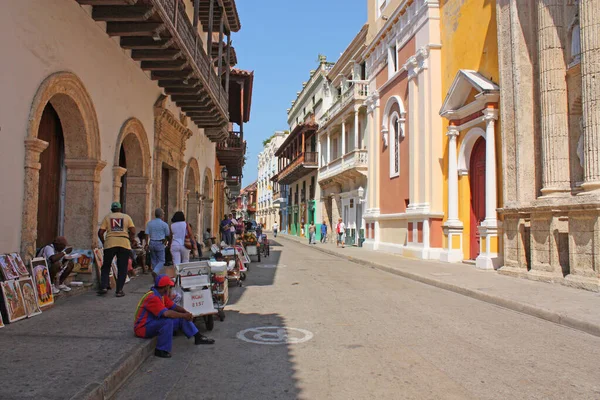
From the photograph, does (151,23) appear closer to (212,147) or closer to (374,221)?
(212,147)

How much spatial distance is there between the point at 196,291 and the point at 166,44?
17.3ft

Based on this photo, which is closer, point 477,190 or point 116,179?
point 116,179

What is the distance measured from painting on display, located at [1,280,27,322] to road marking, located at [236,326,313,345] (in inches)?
107

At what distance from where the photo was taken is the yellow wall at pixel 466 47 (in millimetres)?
13953

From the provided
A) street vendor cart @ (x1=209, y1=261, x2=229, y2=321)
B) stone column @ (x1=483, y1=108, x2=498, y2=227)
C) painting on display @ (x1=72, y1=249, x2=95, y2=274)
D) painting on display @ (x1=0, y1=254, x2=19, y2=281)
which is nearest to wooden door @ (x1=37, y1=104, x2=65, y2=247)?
painting on display @ (x1=72, y1=249, x2=95, y2=274)

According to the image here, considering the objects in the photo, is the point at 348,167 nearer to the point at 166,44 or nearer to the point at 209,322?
the point at 166,44

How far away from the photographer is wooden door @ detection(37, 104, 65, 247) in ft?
26.3

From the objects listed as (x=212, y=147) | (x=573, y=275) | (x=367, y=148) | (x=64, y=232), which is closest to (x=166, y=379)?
(x=64, y=232)

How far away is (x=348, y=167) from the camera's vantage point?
90.8 ft

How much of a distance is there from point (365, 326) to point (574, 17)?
29.5 feet

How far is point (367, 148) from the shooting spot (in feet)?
84.5

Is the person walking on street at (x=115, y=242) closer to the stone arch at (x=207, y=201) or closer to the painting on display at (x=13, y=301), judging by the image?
the painting on display at (x=13, y=301)

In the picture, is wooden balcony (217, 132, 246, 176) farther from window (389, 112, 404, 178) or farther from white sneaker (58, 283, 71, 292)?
white sneaker (58, 283, 71, 292)

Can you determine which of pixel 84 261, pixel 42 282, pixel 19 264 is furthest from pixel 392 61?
pixel 19 264
